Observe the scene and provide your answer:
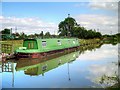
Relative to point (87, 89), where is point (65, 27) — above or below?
above

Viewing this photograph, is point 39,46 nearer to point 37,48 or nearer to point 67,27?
point 37,48

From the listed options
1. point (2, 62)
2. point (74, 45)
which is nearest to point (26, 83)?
point (2, 62)

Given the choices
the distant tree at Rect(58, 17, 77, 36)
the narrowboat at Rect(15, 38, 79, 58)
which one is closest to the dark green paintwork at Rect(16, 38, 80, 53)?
the narrowboat at Rect(15, 38, 79, 58)

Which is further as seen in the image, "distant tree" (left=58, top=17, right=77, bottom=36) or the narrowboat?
"distant tree" (left=58, top=17, right=77, bottom=36)

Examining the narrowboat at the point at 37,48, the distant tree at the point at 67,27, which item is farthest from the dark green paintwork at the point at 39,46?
the distant tree at the point at 67,27

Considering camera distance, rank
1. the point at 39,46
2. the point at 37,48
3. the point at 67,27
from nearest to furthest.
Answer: the point at 37,48, the point at 39,46, the point at 67,27

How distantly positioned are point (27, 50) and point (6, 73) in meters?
6.63

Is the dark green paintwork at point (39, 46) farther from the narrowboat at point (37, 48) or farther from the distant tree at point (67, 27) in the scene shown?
the distant tree at point (67, 27)

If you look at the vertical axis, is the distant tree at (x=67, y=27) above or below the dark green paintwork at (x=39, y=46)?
above

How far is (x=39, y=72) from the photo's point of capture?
42.4 feet

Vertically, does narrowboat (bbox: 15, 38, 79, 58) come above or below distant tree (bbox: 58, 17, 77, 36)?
below

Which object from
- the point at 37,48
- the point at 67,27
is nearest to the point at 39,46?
the point at 37,48

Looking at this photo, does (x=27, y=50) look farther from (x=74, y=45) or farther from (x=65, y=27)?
(x=65, y=27)

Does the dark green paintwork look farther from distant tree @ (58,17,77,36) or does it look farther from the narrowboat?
distant tree @ (58,17,77,36)
